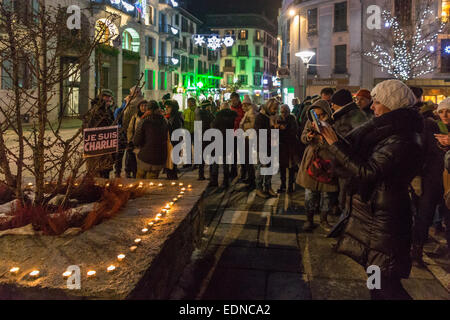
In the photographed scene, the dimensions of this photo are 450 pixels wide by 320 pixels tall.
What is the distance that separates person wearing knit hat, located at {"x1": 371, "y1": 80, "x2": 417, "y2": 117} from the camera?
102 inches

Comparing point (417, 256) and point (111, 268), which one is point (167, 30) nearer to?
point (417, 256)

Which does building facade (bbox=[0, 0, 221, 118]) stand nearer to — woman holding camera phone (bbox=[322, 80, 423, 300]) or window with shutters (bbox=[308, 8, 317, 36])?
window with shutters (bbox=[308, 8, 317, 36])

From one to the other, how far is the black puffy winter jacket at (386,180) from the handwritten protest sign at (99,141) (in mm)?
2200

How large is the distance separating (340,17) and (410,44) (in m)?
11.7

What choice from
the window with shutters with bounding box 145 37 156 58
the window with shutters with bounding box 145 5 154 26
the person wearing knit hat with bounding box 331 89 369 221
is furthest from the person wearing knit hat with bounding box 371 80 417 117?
the window with shutters with bounding box 145 5 154 26

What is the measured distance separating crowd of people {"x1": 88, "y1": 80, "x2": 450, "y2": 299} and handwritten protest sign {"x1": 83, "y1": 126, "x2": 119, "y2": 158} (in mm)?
238

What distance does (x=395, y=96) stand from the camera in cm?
261

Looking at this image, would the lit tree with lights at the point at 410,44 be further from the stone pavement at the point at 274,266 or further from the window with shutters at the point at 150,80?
the window with shutters at the point at 150,80

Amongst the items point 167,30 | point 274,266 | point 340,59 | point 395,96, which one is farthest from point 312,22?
point 395,96
